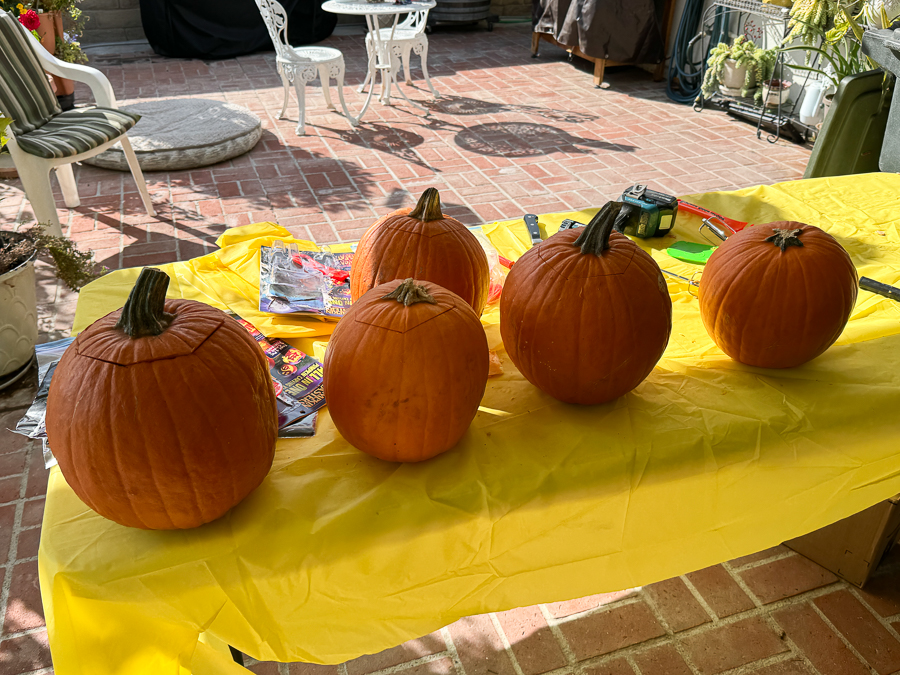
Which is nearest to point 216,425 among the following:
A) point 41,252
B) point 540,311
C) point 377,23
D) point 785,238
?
point 540,311

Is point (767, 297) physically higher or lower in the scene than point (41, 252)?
higher

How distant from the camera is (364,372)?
103cm

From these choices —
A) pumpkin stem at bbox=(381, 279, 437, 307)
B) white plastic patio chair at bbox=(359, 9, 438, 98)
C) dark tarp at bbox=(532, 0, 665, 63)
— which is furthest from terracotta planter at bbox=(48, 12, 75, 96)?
pumpkin stem at bbox=(381, 279, 437, 307)

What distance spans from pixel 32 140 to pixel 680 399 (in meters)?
3.56

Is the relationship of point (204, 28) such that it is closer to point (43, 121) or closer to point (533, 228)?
point (43, 121)

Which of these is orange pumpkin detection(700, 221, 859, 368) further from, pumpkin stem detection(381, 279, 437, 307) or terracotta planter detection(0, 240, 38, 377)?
terracotta planter detection(0, 240, 38, 377)

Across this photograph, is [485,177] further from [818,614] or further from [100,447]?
[100,447]

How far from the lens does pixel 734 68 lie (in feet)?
19.1

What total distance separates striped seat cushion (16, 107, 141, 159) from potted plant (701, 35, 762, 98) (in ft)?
15.8

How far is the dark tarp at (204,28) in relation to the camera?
25.4ft

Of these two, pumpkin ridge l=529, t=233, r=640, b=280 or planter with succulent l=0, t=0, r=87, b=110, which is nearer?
pumpkin ridge l=529, t=233, r=640, b=280

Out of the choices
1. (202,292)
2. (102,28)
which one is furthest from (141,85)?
(202,292)

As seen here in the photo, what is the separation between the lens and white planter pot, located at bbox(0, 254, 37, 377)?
8.64 feet

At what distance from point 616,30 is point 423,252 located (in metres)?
6.37
